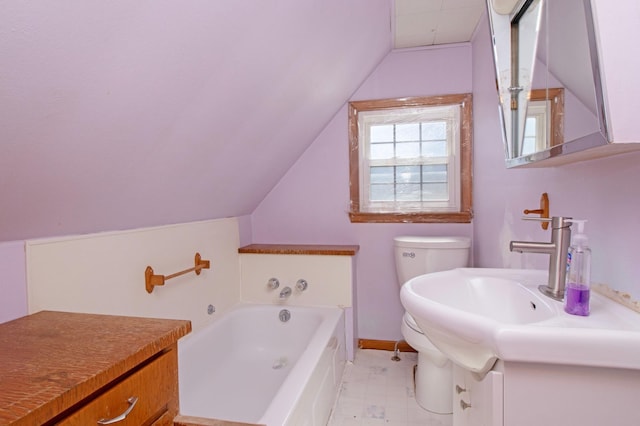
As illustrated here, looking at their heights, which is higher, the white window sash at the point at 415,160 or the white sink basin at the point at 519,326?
the white window sash at the point at 415,160

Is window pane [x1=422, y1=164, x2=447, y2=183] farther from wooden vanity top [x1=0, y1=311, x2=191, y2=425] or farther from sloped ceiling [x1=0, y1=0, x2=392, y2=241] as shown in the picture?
wooden vanity top [x1=0, y1=311, x2=191, y2=425]

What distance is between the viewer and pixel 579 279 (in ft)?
3.00

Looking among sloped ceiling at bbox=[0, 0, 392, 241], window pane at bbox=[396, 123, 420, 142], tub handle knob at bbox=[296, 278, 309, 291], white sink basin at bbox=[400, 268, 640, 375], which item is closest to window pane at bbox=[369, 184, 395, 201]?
window pane at bbox=[396, 123, 420, 142]

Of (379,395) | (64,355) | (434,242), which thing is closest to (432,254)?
(434,242)

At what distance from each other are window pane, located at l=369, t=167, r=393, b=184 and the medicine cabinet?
1.12 metres

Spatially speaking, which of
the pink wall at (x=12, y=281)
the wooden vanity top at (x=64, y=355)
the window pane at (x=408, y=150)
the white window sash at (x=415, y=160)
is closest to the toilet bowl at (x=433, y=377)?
the white window sash at (x=415, y=160)

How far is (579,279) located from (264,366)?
1.73 metres

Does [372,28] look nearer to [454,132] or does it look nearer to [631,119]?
[454,132]

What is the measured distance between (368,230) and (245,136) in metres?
1.18

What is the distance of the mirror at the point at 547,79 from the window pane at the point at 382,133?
3.60ft

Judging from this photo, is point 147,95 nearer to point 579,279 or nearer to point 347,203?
point 579,279

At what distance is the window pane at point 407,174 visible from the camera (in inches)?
96.3

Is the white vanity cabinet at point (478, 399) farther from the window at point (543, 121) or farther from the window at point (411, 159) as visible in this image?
the window at point (411, 159)

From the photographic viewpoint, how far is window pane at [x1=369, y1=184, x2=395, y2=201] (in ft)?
8.14
